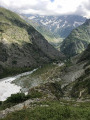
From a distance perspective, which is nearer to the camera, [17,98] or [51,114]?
[51,114]

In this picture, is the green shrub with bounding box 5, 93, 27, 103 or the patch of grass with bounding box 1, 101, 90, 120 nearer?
the patch of grass with bounding box 1, 101, 90, 120

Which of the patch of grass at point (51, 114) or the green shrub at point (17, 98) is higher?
the green shrub at point (17, 98)

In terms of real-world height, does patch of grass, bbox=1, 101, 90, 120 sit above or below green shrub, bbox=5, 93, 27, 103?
below

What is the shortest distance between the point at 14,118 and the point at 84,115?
776cm

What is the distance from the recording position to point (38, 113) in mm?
20922

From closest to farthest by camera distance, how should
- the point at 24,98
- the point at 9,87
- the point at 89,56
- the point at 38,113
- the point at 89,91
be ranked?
the point at 38,113
the point at 24,98
the point at 89,91
the point at 9,87
the point at 89,56

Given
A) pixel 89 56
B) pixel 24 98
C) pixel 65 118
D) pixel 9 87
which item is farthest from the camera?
pixel 89 56

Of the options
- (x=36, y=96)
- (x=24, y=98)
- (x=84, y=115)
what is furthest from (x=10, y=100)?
(x=84, y=115)

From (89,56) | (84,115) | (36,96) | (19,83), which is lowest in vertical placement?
(84,115)

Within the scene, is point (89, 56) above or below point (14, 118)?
above

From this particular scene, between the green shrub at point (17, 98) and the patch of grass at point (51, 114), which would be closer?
the patch of grass at point (51, 114)

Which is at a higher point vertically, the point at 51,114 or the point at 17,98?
the point at 17,98

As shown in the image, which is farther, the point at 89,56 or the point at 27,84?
the point at 89,56

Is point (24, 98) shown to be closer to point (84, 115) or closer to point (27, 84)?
point (84, 115)
